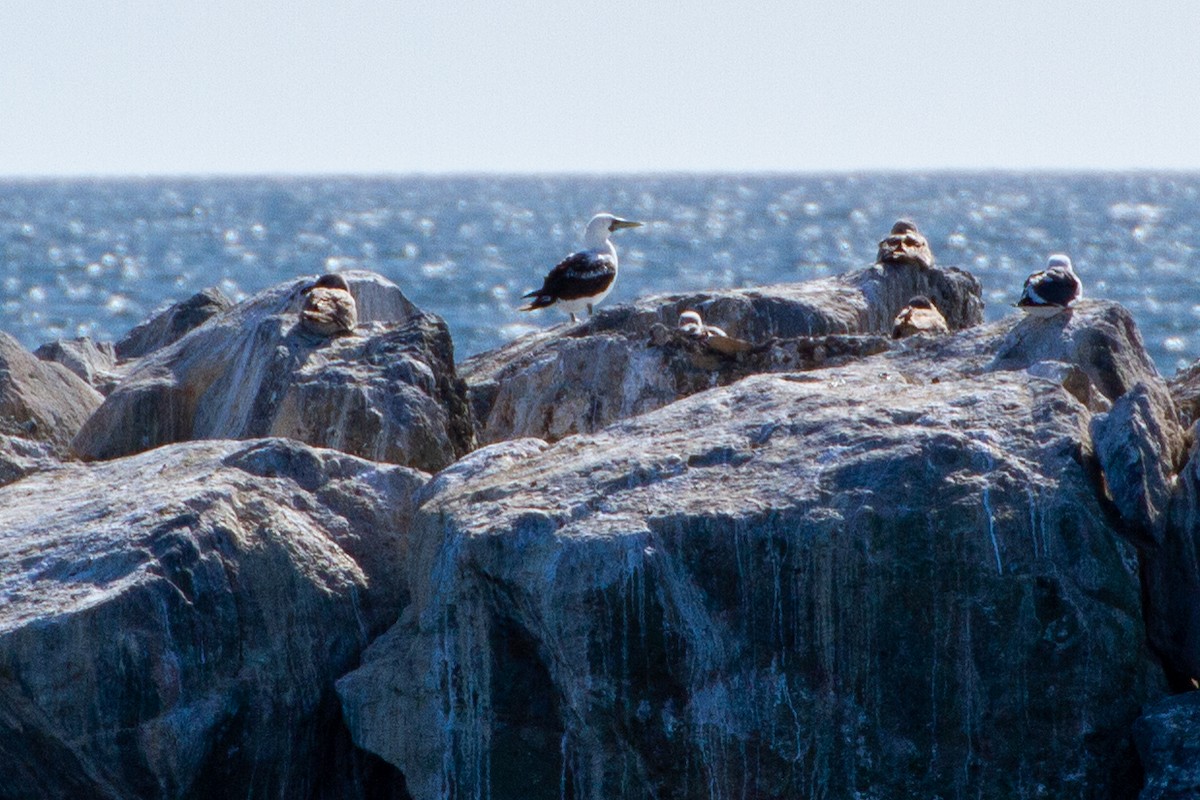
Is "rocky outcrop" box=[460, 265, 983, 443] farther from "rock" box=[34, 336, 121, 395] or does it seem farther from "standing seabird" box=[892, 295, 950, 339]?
"rock" box=[34, 336, 121, 395]

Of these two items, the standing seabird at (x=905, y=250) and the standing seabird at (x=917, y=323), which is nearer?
the standing seabird at (x=917, y=323)

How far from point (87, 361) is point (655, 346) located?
4773 millimetres

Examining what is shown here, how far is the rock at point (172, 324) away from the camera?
43.9 ft

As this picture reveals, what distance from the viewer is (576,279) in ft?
40.7

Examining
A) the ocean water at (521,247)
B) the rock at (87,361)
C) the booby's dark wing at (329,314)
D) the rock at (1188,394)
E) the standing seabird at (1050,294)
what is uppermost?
the standing seabird at (1050,294)

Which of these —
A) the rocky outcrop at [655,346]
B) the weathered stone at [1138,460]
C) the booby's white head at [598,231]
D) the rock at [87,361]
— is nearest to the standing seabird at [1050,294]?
the rocky outcrop at [655,346]

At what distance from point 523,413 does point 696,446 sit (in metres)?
3.11

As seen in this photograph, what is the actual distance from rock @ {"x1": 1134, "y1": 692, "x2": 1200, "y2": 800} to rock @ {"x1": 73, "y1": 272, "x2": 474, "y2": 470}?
3893 mm

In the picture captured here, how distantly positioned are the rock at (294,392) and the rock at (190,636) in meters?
1.46

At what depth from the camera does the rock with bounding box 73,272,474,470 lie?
873 centimetres

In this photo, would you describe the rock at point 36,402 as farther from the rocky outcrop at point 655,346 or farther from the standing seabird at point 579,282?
the standing seabird at point 579,282

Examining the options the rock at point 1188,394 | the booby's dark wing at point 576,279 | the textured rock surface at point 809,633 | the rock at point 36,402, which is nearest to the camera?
the textured rock surface at point 809,633

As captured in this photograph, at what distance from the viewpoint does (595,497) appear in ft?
21.0

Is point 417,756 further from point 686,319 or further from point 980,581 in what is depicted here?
point 686,319
